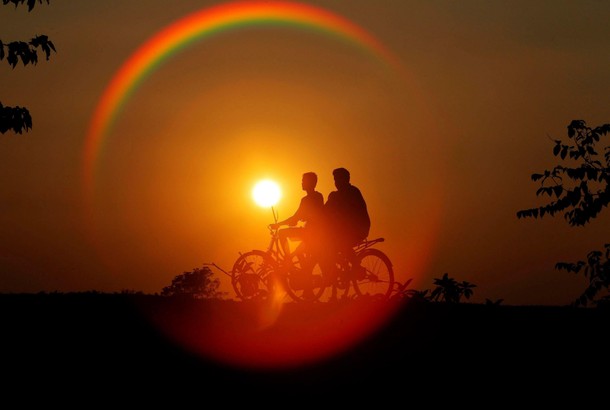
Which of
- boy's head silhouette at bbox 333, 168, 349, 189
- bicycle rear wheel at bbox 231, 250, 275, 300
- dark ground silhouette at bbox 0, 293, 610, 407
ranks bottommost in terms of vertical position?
dark ground silhouette at bbox 0, 293, 610, 407

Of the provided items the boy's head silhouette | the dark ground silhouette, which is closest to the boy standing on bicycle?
the boy's head silhouette

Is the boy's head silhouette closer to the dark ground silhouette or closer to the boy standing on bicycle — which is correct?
the boy standing on bicycle

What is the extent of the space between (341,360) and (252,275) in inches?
277

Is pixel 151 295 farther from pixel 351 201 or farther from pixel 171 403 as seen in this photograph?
pixel 171 403

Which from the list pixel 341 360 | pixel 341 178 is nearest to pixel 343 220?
pixel 341 178

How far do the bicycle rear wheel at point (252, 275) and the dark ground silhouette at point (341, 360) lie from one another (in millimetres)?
4106

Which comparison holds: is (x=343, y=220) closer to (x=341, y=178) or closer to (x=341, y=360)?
(x=341, y=178)

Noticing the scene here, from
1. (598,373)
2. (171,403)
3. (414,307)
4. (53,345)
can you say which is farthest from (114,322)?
(598,373)

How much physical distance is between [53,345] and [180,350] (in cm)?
145

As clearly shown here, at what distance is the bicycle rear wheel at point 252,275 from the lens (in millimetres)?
17078

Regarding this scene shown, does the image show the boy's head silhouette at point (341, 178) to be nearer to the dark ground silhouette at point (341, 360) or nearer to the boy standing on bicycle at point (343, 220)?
the boy standing on bicycle at point (343, 220)

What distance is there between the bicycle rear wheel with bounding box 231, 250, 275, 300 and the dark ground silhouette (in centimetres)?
411

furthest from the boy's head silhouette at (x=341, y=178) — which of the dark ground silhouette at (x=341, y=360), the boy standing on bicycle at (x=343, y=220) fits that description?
the dark ground silhouette at (x=341, y=360)

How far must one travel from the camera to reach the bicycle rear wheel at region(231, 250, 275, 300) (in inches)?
672
